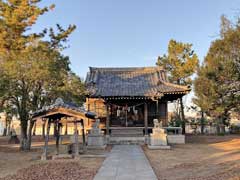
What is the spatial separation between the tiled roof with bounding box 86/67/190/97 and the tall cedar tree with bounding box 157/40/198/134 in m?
3.98

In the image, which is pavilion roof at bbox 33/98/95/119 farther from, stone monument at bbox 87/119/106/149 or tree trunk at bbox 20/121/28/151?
stone monument at bbox 87/119/106/149

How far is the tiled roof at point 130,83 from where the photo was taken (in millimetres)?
17403

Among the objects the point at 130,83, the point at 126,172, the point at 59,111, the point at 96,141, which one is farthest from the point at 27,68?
the point at 130,83

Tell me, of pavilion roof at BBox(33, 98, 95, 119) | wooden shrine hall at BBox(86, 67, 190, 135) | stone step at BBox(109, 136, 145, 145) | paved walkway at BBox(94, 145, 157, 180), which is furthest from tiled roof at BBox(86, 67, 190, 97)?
paved walkway at BBox(94, 145, 157, 180)

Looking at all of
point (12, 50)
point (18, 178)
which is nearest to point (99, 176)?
point (18, 178)

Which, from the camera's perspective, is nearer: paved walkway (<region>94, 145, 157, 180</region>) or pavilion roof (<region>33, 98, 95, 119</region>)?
paved walkway (<region>94, 145, 157, 180</region>)

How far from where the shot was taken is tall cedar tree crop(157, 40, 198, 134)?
25062mm

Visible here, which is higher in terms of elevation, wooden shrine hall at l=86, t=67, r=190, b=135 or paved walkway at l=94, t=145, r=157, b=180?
wooden shrine hall at l=86, t=67, r=190, b=135

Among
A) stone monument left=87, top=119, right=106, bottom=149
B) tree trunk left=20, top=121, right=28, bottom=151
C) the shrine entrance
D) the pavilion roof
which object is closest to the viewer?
the pavilion roof

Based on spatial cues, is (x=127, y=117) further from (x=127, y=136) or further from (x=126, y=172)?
(x=126, y=172)

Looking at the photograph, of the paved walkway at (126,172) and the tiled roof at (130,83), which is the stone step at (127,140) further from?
the paved walkway at (126,172)

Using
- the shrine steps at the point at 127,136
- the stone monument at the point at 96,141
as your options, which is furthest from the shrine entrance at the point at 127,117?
the stone monument at the point at 96,141

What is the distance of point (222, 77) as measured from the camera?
1916 centimetres

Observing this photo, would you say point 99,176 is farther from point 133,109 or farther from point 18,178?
→ point 133,109
